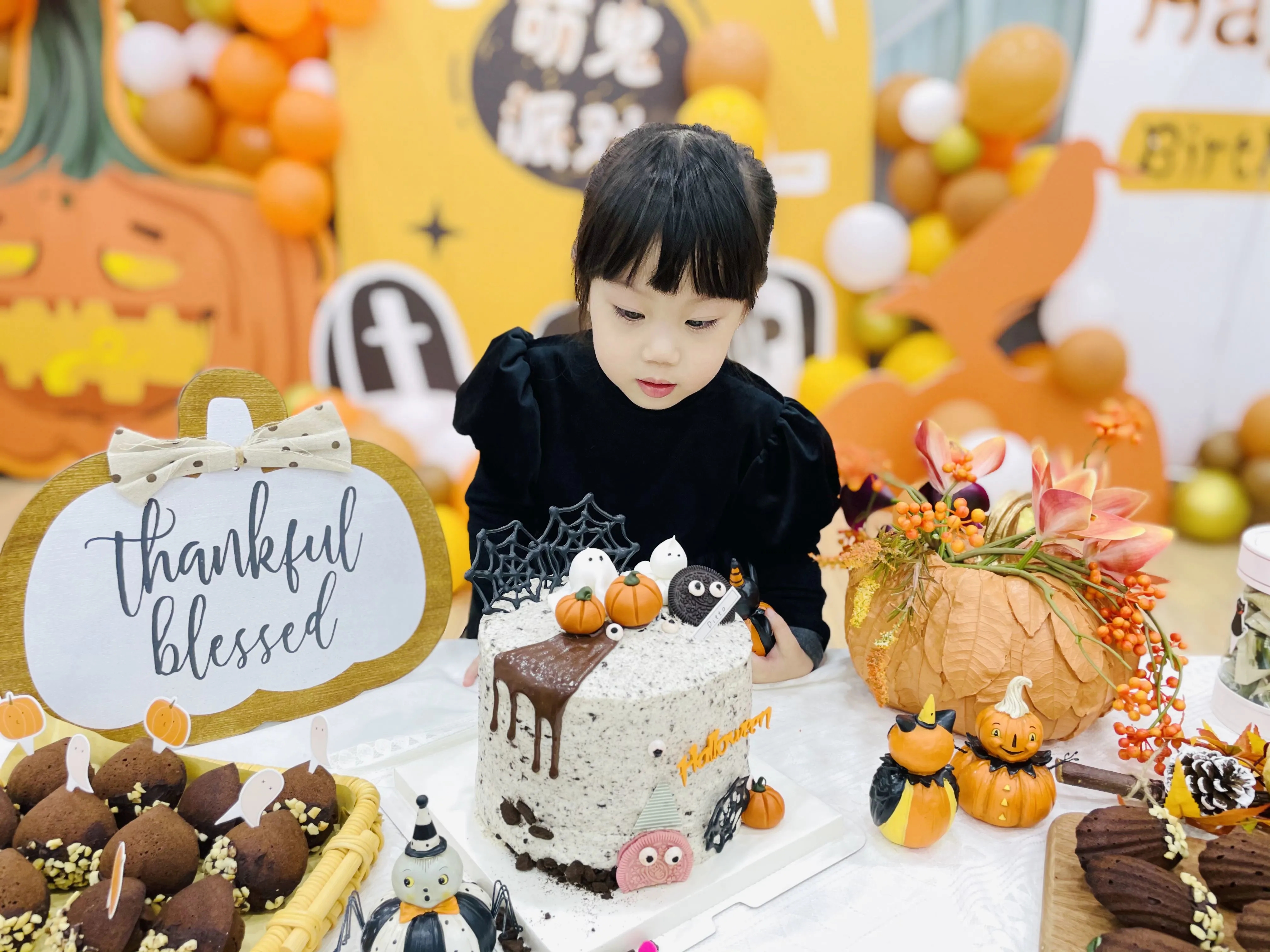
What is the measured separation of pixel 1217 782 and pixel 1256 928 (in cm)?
22

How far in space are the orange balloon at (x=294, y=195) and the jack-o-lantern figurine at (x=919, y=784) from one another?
2.60 metres

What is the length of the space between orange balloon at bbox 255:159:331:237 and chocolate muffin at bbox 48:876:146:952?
2507 mm

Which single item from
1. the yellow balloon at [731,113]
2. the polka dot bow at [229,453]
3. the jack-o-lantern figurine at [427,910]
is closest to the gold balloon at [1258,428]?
the yellow balloon at [731,113]

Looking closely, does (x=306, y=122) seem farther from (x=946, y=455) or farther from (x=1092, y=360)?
(x=1092, y=360)

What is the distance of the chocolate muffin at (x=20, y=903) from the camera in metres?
0.76

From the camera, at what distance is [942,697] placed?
1124 millimetres

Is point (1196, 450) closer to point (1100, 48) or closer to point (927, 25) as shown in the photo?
point (1100, 48)

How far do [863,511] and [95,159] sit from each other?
3.16 metres

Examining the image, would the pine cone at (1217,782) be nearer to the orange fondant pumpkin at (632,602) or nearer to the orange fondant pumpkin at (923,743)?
the orange fondant pumpkin at (923,743)

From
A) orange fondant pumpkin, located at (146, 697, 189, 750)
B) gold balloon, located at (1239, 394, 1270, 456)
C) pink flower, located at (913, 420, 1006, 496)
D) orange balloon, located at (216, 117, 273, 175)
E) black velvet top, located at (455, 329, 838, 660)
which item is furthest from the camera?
gold balloon, located at (1239, 394, 1270, 456)

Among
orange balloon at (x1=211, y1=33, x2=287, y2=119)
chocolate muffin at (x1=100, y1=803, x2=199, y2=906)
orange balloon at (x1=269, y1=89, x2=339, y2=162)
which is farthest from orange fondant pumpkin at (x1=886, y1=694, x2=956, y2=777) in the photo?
orange balloon at (x1=211, y1=33, x2=287, y2=119)

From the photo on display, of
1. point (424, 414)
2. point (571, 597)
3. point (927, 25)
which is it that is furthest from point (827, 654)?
point (927, 25)

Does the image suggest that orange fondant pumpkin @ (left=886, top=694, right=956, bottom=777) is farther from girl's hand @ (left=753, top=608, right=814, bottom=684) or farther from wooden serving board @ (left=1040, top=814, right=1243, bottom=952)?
girl's hand @ (left=753, top=608, right=814, bottom=684)

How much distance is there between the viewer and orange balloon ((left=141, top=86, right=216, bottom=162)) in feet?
9.71
